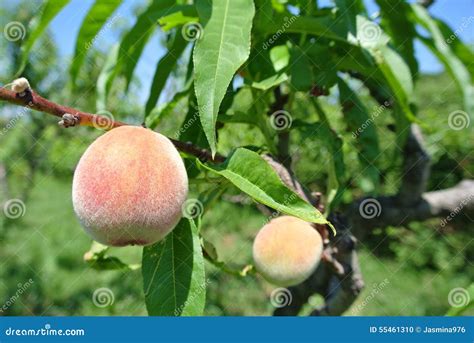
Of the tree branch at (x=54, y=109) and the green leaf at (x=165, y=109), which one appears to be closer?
the tree branch at (x=54, y=109)

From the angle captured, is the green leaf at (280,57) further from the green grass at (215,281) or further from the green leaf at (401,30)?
the green grass at (215,281)

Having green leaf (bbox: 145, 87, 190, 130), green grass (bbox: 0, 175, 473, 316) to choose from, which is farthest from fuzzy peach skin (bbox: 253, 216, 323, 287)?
green grass (bbox: 0, 175, 473, 316)

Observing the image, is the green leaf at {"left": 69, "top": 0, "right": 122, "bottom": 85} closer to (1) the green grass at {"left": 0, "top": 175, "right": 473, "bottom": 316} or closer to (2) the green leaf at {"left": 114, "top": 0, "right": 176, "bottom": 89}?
(2) the green leaf at {"left": 114, "top": 0, "right": 176, "bottom": 89}

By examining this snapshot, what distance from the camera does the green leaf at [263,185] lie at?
0.68 m

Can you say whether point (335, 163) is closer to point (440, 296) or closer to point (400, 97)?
point (400, 97)

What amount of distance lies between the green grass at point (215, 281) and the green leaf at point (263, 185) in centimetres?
132

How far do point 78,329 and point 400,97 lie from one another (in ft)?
2.86

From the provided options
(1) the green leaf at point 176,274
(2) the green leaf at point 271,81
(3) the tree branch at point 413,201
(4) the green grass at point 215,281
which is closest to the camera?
(1) the green leaf at point 176,274

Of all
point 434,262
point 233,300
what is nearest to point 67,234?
point 233,300

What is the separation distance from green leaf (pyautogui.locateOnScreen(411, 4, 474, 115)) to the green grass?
1.10 meters

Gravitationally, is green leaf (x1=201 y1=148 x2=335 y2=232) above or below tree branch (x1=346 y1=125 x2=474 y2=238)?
above

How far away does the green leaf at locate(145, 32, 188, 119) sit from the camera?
→ 1.11 metres

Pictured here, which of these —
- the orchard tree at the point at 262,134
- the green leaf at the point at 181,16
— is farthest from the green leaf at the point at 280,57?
the green leaf at the point at 181,16

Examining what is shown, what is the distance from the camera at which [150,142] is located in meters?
0.75
